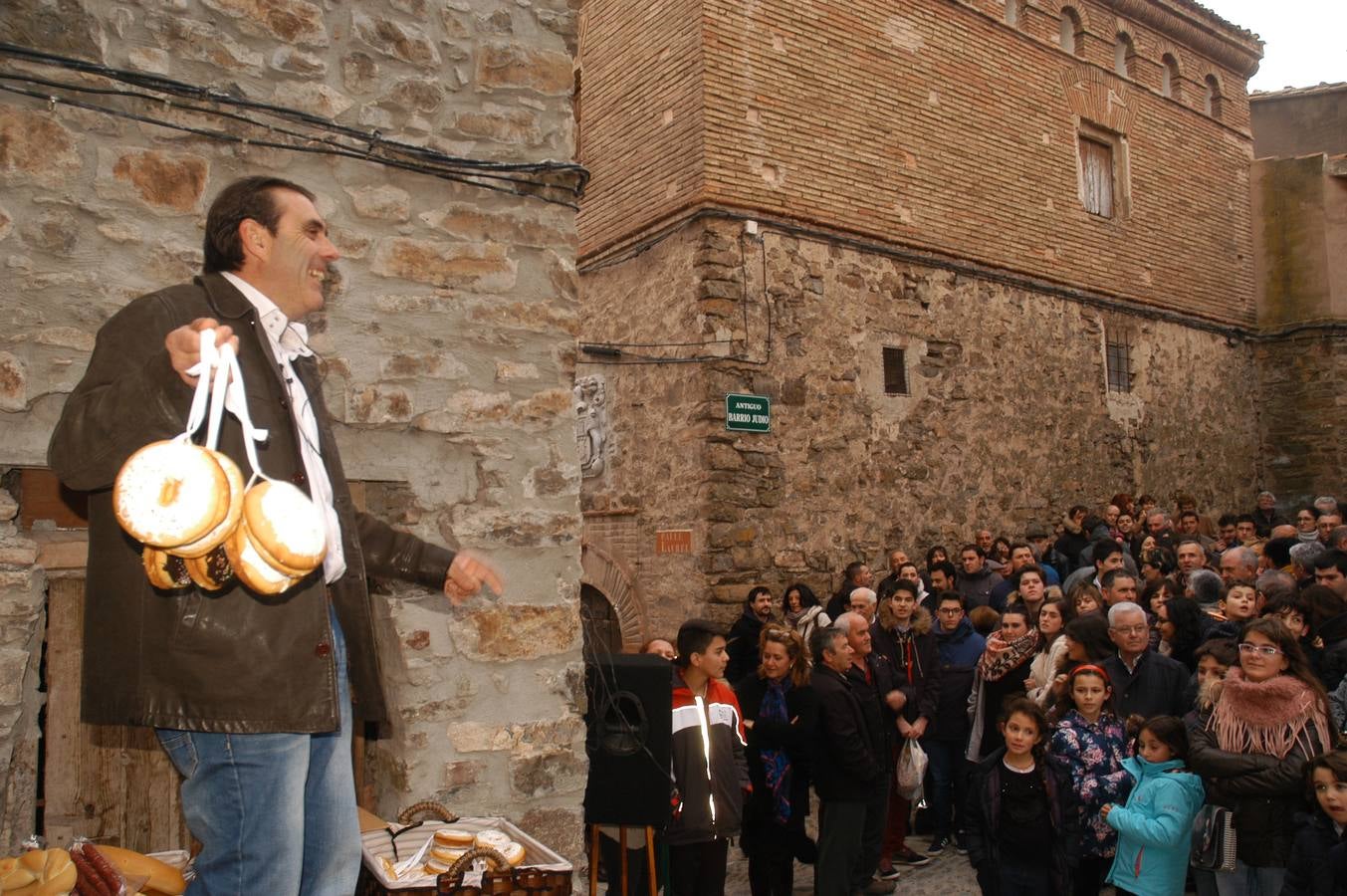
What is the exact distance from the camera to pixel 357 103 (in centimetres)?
361

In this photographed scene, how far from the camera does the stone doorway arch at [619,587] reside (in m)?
9.68

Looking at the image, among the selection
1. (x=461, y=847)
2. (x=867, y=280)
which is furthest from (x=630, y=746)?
(x=867, y=280)

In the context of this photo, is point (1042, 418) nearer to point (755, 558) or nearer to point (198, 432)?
point (755, 558)

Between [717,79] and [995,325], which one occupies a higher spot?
[717,79]

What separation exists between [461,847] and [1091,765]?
2.83 m

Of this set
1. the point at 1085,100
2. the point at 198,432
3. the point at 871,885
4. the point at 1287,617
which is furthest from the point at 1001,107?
the point at 198,432

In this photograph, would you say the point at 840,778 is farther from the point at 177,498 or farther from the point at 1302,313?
the point at 1302,313

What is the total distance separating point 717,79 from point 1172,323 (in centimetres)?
700

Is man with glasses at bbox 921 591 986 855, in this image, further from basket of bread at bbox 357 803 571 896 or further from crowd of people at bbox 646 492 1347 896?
basket of bread at bbox 357 803 571 896

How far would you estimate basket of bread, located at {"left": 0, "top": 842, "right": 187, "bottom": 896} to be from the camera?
2.29 meters

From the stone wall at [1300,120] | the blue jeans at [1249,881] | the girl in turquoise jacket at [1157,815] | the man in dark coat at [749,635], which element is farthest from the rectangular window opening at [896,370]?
the stone wall at [1300,120]

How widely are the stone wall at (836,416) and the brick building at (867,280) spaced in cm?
3

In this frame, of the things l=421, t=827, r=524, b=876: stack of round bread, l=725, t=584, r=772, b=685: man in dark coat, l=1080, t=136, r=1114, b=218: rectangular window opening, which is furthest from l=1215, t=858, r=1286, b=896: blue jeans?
l=1080, t=136, r=1114, b=218: rectangular window opening

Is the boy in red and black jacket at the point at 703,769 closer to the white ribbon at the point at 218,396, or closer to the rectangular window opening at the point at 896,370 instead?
the white ribbon at the point at 218,396
